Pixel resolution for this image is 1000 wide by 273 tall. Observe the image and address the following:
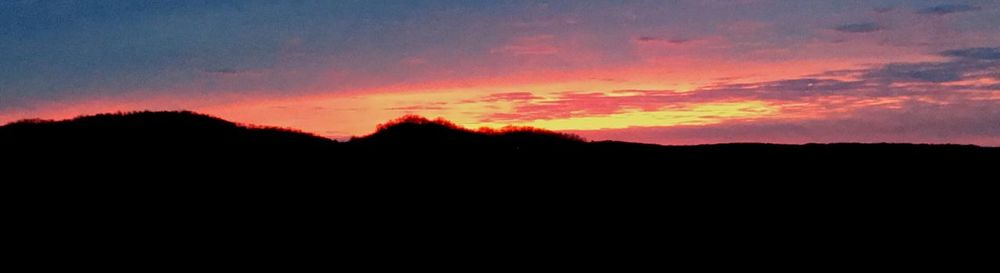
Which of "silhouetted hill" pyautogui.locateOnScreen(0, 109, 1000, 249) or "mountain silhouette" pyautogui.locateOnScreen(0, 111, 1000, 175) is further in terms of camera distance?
"mountain silhouette" pyautogui.locateOnScreen(0, 111, 1000, 175)

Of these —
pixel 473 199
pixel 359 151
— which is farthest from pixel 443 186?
pixel 359 151

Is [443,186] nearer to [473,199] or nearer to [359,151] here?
[473,199]

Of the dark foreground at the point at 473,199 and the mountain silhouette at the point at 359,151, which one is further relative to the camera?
the mountain silhouette at the point at 359,151

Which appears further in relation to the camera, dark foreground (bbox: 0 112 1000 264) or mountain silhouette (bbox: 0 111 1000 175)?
mountain silhouette (bbox: 0 111 1000 175)

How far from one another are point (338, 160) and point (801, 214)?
44.8 feet

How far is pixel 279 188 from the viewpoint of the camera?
2475 cm

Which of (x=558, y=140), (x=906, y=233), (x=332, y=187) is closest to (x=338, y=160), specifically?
(x=332, y=187)

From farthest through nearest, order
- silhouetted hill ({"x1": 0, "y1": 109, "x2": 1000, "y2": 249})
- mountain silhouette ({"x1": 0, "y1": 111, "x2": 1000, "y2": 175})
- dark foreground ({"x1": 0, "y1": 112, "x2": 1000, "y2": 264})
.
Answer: mountain silhouette ({"x1": 0, "y1": 111, "x2": 1000, "y2": 175})
silhouetted hill ({"x1": 0, "y1": 109, "x2": 1000, "y2": 249})
dark foreground ({"x1": 0, "y1": 112, "x2": 1000, "y2": 264})

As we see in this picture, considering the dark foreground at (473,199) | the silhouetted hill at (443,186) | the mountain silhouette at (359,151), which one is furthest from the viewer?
the mountain silhouette at (359,151)

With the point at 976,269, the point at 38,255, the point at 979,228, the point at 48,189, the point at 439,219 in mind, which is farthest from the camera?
the point at 48,189

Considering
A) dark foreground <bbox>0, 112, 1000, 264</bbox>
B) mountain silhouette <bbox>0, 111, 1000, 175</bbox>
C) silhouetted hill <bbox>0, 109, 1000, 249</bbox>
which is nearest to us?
dark foreground <bbox>0, 112, 1000, 264</bbox>

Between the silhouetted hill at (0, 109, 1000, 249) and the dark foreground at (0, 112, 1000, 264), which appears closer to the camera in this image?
the dark foreground at (0, 112, 1000, 264)

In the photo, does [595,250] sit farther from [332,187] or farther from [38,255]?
[38,255]

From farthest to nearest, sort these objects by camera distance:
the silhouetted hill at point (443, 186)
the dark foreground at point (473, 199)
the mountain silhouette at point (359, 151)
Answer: the mountain silhouette at point (359, 151) → the silhouetted hill at point (443, 186) → the dark foreground at point (473, 199)
